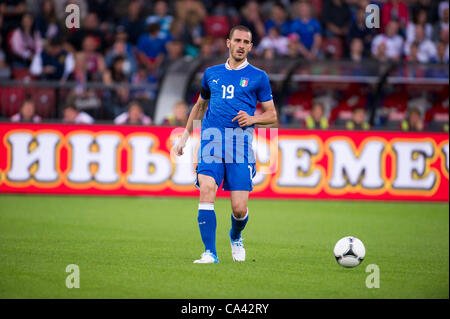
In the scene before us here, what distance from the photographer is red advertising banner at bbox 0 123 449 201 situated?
49.4ft

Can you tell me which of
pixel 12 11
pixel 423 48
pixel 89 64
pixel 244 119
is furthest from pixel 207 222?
pixel 12 11

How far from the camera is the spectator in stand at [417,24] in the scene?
1934 cm

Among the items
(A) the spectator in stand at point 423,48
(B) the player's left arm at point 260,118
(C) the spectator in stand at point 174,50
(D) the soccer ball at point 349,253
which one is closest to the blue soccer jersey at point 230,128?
(B) the player's left arm at point 260,118

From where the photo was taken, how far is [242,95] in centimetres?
828

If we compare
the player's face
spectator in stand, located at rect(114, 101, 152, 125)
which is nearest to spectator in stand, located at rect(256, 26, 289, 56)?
spectator in stand, located at rect(114, 101, 152, 125)

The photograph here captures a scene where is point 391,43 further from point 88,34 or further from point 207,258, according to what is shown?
point 207,258

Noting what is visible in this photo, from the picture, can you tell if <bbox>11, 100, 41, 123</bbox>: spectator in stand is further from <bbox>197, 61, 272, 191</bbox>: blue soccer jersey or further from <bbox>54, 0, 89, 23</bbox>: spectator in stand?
<bbox>197, 61, 272, 191</bbox>: blue soccer jersey

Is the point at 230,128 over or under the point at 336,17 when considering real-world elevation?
under

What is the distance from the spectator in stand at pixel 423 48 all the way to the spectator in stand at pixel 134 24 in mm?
6321

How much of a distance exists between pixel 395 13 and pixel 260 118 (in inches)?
486

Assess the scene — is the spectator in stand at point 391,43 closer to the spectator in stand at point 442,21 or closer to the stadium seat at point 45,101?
the spectator in stand at point 442,21

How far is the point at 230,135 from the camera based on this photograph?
26.9 feet

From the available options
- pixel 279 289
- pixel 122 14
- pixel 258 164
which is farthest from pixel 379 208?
pixel 122 14

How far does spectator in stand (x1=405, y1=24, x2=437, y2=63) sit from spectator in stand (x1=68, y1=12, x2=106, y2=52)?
23.3 ft
